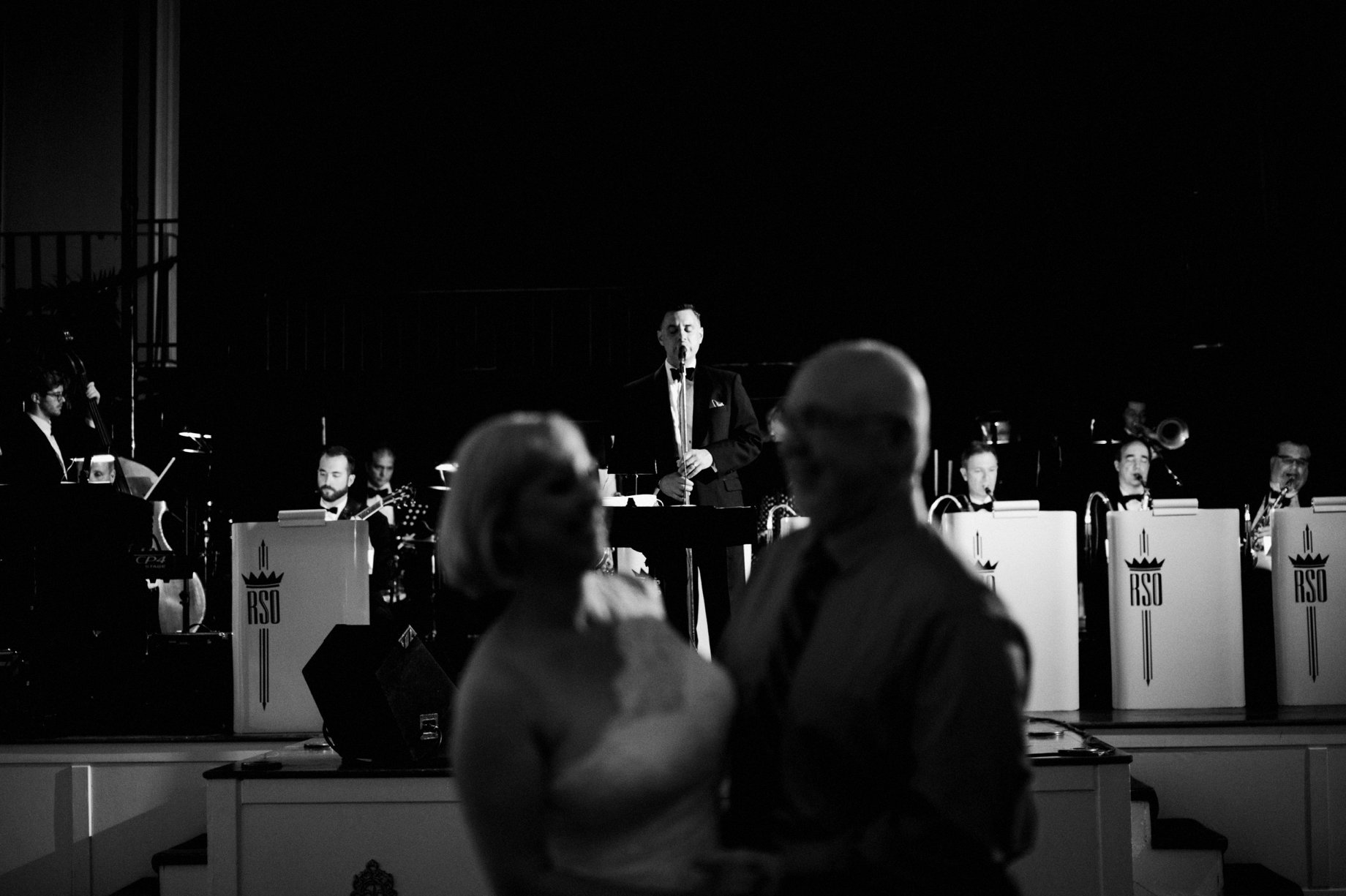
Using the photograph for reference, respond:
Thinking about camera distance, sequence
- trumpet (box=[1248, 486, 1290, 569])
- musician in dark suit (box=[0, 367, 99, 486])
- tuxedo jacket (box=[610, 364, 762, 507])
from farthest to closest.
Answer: trumpet (box=[1248, 486, 1290, 569]) < musician in dark suit (box=[0, 367, 99, 486]) < tuxedo jacket (box=[610, 364, 762, 507])

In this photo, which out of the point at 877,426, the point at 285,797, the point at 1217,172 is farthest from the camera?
the point at 1217,172

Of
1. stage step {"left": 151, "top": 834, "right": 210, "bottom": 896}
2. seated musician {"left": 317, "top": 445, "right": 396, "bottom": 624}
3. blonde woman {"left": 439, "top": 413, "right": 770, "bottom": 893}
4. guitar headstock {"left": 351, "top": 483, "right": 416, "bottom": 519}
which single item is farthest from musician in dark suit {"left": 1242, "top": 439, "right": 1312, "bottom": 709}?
guitar headstock {"left": 351, "top": 483, "right": 416, "bottom": 519}

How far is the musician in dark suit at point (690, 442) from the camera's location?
4840 millimetres

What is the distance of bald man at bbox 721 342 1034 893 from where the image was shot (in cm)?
135

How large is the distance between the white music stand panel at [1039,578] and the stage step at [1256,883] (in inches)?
35.8

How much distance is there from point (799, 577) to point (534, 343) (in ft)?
30.6

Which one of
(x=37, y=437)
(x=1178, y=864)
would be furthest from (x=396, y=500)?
(x=1178, y=864)

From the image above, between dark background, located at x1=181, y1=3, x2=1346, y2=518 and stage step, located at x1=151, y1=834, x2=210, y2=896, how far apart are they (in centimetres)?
588

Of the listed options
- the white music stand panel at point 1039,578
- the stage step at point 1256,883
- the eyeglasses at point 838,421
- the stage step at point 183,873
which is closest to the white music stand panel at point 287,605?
the stage step at point 183,873

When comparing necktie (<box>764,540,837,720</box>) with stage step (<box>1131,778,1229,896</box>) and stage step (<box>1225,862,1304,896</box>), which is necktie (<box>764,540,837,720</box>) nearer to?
stage step (<box>1131,778,1229,896</box>)

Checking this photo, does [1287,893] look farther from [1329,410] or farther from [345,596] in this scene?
[1329,410]

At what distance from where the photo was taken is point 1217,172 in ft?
32.0

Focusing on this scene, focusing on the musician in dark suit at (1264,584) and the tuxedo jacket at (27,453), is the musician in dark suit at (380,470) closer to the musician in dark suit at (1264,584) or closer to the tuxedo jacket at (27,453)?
the tuxedo jacket at (27,453)

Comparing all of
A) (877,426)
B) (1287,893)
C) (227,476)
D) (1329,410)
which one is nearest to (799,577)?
(877,426)
